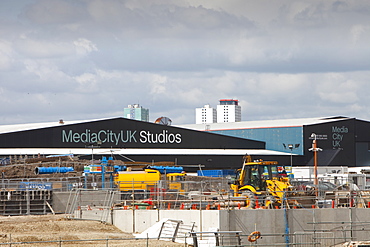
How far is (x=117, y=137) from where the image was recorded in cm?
9138

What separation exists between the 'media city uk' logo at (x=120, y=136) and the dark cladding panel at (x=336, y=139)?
68.7 feet

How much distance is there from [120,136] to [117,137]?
0.43m

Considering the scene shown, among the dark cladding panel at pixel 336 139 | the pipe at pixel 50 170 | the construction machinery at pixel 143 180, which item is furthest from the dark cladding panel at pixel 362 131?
the pipe at pixel 50 170

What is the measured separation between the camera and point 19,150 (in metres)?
84.1

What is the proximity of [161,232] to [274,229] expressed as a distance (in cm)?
720

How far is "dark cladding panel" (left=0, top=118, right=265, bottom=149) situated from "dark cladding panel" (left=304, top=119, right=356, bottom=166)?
1012cm

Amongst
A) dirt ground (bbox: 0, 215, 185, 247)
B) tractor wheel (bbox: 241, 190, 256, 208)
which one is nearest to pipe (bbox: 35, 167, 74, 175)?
dirt ground (bbox: 0, 215, 185, 247)

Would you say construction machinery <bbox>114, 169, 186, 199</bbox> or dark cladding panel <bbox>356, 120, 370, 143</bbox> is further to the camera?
dark cladding panel <bbox>356, 120, 370, 143</bbox>

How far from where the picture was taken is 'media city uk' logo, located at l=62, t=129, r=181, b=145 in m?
88.2

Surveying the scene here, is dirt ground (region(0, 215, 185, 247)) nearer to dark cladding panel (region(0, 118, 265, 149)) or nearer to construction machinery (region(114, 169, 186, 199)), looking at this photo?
construction machinery (region(114, 169, 186, 199))

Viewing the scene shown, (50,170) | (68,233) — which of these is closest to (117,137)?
(50,170)

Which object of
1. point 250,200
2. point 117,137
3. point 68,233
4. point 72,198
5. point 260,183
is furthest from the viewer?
point 117,137

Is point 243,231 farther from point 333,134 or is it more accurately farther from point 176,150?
point 333,134

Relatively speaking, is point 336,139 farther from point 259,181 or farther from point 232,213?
point 232,213
